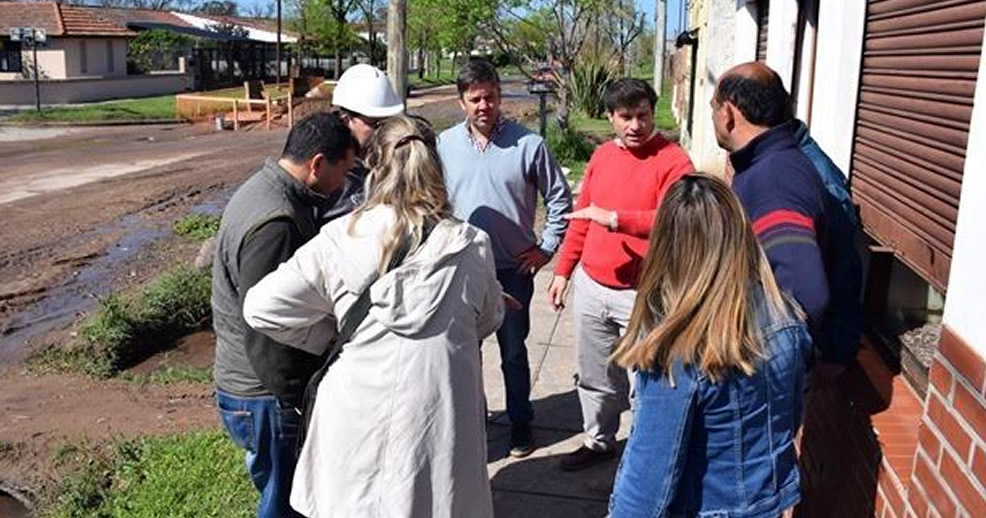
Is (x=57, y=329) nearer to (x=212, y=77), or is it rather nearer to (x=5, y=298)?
(x=5, y=298)

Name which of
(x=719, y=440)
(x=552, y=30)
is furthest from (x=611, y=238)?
(x=552, y=30)

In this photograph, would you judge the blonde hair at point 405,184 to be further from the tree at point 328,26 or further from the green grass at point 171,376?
the tree at point 328,26

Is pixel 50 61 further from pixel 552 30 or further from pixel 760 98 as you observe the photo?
pixel 760 98

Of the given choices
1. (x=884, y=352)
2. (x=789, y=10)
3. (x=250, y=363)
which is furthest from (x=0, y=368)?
(x=884, y=352)

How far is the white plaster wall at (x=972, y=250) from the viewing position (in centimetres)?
196

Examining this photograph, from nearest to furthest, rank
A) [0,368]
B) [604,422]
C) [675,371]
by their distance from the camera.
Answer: [675,371], [604,422], [0,368]

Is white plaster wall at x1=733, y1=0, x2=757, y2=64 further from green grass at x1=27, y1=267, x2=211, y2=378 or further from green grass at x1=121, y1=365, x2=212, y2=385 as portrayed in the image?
green grass at x1=27, y1=267, x2=211, y2=378

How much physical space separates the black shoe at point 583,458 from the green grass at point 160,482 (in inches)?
55.3

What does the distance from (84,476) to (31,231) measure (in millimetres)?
9254

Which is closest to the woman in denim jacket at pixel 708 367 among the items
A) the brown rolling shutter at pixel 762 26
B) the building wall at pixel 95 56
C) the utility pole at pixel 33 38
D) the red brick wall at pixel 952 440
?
the red brick wall at pixel 952 440

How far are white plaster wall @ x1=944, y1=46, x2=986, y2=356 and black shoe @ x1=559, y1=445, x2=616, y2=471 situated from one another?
2.43 m

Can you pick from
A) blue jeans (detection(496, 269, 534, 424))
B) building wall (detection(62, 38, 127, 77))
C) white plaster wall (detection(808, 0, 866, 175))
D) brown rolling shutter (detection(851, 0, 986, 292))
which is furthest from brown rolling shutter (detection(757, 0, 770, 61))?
building wall (detection(62, 38, 127, 77))

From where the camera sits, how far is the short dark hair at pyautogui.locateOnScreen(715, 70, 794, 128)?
270 centimetres

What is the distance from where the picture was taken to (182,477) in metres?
4.57
